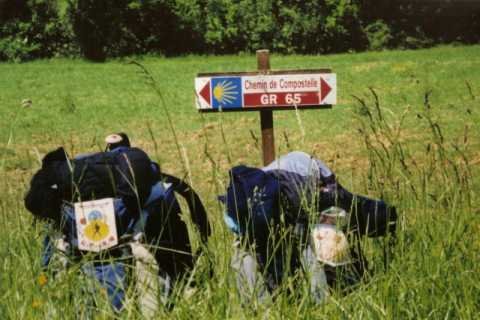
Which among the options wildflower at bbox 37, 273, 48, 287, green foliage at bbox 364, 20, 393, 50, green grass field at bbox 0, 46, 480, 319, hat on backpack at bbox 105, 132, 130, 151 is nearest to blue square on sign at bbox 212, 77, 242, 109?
green grass field at bbox 0, 46, 480, 319

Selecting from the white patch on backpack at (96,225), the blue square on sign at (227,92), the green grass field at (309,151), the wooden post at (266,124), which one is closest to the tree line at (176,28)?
the green grass field at (309,151)

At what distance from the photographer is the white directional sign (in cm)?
411

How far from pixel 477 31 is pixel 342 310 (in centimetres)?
3349

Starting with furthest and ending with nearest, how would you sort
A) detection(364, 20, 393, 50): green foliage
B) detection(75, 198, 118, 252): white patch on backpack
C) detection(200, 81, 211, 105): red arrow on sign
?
detection(364, 20, 393, 50): green foliage → detection(200, 81, 211, 105): red arrow on sign → detection(75, 198, 118, 252): white patch on backpack

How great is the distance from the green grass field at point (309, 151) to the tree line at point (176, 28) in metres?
6.80

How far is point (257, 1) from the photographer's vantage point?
99.9 feet

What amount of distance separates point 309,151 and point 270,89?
13.9ft

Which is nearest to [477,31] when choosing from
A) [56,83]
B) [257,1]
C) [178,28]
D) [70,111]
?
[257,1]

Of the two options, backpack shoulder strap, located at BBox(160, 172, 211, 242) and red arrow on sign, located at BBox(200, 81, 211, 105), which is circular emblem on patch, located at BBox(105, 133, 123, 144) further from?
red arrow on sign, located at BBox(200, 81, 211, 105)

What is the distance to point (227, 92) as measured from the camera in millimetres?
4176

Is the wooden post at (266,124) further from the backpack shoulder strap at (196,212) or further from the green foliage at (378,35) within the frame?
the green foliage at (378,35)

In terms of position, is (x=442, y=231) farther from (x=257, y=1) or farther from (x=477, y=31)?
(x=477, y=31)

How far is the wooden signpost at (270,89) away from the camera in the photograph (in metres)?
4.12

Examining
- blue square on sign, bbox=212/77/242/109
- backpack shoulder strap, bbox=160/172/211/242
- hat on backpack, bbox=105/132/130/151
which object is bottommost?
backpack shoulder strap, bbox=160/172/211/242
